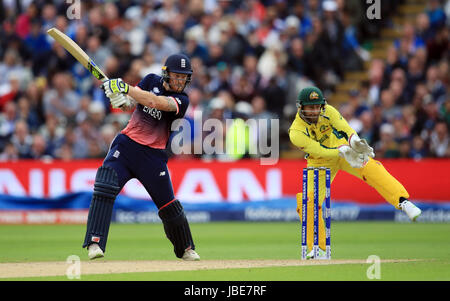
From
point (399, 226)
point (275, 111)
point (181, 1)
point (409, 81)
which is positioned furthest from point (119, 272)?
point (181, 1)

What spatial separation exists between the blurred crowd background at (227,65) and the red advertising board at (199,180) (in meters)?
0.54

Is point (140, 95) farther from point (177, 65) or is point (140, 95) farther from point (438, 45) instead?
point (438, 45)

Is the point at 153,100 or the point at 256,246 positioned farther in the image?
the point at 256,246

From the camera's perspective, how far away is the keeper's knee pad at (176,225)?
31.1ft

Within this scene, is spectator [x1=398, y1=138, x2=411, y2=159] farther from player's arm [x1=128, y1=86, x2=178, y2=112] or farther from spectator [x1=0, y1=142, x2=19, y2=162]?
player's arm [x1=128, y1=86, x2=178, y2=112]

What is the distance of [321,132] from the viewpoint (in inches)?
405

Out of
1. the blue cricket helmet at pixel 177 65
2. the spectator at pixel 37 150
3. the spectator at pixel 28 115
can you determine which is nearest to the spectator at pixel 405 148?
the spectator at pixel 37 150

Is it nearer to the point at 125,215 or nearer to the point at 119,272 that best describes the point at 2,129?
the point at 125,215

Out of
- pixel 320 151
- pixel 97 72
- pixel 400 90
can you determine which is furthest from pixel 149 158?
pixel 400 90

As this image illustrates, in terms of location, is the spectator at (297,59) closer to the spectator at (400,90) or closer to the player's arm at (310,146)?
the spectator at (400,90)

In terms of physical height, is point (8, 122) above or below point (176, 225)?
above

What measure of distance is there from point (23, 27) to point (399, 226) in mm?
9909

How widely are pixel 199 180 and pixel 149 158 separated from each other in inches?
302

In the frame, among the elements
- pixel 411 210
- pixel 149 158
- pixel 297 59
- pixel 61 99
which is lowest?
pixel 411 210
